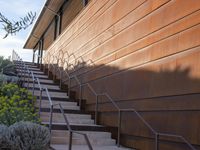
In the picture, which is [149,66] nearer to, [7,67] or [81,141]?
[81,141]

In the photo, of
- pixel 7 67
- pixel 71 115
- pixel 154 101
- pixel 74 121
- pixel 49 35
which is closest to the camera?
pixel 154 101

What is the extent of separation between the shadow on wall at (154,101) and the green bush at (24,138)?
5.64 feet

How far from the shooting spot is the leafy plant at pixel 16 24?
1510 mm

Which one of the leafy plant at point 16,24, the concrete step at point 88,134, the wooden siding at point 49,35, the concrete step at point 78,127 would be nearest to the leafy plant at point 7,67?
the wooden siding at point 49,35

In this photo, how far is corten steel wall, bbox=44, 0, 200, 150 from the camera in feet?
15.6

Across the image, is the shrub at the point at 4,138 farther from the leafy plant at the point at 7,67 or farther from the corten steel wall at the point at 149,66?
the leafy plant at the point at 7,67

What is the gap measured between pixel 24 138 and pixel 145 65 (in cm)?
241

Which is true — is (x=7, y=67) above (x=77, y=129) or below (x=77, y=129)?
above

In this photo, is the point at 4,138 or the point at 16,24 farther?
the point at 4,138

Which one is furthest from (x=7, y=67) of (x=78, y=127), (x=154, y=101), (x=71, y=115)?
(x=154, y=101)

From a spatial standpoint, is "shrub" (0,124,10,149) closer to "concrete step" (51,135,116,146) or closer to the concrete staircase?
the concrete staircase

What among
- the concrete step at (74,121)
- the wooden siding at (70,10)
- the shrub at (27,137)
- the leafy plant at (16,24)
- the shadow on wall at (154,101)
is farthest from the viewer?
the wooden siding at (70,10)

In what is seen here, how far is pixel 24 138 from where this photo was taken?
5102mm

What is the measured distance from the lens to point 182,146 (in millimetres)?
4672
